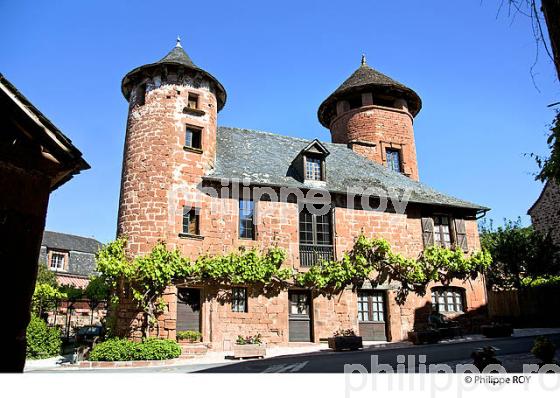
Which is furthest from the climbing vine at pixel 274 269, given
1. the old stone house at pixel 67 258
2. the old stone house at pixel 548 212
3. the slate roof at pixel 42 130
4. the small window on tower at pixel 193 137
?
the old stone house at pixel 67 258

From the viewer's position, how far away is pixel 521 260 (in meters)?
22.3

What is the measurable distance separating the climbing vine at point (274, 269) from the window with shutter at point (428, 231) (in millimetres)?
457

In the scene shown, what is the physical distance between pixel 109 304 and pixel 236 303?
174 inches

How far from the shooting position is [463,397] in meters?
3.16

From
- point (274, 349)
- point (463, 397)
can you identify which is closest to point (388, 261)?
point (274, 349)

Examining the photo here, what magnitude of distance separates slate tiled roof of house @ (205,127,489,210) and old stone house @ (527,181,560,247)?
343 inches

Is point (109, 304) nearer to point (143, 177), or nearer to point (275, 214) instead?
point (143, 177)

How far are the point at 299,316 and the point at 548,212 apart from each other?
18.1m

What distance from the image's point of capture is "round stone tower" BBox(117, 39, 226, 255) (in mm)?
15102

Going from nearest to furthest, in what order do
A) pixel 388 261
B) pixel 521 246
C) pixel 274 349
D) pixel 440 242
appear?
1. pixel 274 349
2. pixel 388 261
3. pixel 440 242
4. pixel 521 246

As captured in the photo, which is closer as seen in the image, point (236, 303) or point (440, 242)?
point (236, 303)

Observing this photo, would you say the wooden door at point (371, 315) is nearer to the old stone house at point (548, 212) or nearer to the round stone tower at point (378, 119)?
the round stone tower at point (378, 119)

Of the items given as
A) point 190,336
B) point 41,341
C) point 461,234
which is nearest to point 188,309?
point 190,336

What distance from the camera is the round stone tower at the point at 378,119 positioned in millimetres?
22750
